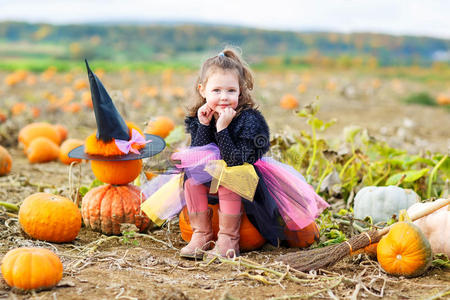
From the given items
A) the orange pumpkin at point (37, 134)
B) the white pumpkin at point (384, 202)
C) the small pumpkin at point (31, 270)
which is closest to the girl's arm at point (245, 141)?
the white pumpkin at point (384, 202)

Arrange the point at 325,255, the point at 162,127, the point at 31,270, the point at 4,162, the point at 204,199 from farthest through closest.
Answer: the point at 162,127 < the point at 4,162 < the point at 204,199 < the point at 325,255 < the point at 31,270

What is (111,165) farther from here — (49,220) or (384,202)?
(384,202)

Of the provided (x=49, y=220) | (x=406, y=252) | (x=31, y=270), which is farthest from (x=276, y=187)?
(x=31, y=270)

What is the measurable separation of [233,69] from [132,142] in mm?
807

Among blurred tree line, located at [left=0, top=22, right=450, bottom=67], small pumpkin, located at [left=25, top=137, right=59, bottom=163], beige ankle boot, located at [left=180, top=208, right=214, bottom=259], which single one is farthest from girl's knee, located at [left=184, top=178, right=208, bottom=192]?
blurred tree line, located at [left=0, top=22, right=450, bottom=67]

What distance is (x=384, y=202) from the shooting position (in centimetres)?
360

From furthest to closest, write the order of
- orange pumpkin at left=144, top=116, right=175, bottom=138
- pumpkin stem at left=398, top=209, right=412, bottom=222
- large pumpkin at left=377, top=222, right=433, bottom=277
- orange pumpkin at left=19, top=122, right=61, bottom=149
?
1. orange pumpkin at left=19, top=122, right=61, bottom=149
2. orange pumpkin at left=144, top=116, right=175, bottom=138
3. pumpkin stem at left=398, top=209, right=412, bottom=222
4. large pumpkin at left=377, top=222, right=433, bottom=277

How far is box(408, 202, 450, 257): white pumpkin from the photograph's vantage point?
292 centimetres

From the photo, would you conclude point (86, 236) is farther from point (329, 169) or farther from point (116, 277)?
point (329, 169)

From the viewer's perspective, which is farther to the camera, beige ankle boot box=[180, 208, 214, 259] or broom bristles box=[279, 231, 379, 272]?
beige ankle boot box=[180, 208, 214, 259]

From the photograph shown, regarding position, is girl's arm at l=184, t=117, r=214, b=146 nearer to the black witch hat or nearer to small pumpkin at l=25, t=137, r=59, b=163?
the black witch hat

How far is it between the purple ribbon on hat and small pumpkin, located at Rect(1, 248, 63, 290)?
1063 mm

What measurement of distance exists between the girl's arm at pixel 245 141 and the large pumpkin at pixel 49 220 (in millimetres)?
992

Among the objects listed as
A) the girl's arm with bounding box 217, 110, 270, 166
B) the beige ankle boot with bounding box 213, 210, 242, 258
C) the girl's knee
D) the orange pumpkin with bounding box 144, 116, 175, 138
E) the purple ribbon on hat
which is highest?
the girl's arm with bounding box 217, 110, 270, 166
